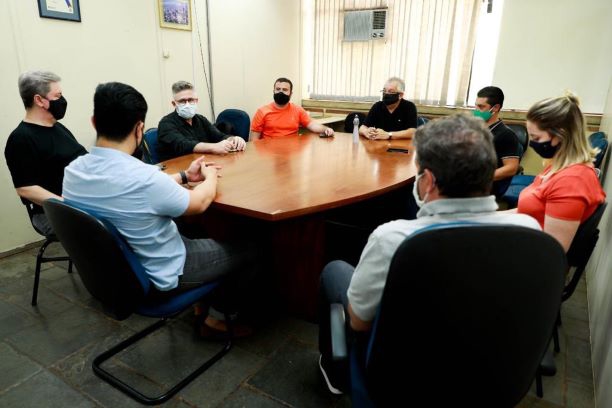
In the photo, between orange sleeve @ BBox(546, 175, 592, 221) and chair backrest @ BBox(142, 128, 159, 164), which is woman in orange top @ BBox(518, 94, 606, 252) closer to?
orange sleeve @ BBox(546, 175, 592, 221)

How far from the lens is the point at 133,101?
1.30 meters

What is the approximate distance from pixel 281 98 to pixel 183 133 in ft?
4.17

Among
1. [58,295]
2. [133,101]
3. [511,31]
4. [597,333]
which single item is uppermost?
[511,31]

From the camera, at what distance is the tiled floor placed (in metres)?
1.55

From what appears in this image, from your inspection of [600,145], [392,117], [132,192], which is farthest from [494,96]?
[132,192]

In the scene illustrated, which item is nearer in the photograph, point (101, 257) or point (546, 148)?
point (101, 257)

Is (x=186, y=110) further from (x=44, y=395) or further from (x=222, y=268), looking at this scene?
(x=44, y=395)

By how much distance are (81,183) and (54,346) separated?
3.34 ft

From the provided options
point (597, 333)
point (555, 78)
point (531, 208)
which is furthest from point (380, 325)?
point (555, 78)

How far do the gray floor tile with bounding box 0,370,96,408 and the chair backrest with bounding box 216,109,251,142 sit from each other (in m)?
2.73

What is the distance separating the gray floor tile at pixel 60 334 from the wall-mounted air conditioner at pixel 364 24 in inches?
175

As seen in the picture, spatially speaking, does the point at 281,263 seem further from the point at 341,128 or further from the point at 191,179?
the point at 341,128

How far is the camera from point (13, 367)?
5.58 feet

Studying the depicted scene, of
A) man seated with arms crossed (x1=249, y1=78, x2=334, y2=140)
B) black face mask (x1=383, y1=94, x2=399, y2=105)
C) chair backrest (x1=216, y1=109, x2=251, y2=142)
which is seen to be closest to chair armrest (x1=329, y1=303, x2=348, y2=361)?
black face mask (x1=383, y1=94, x2=399, y2=105)
